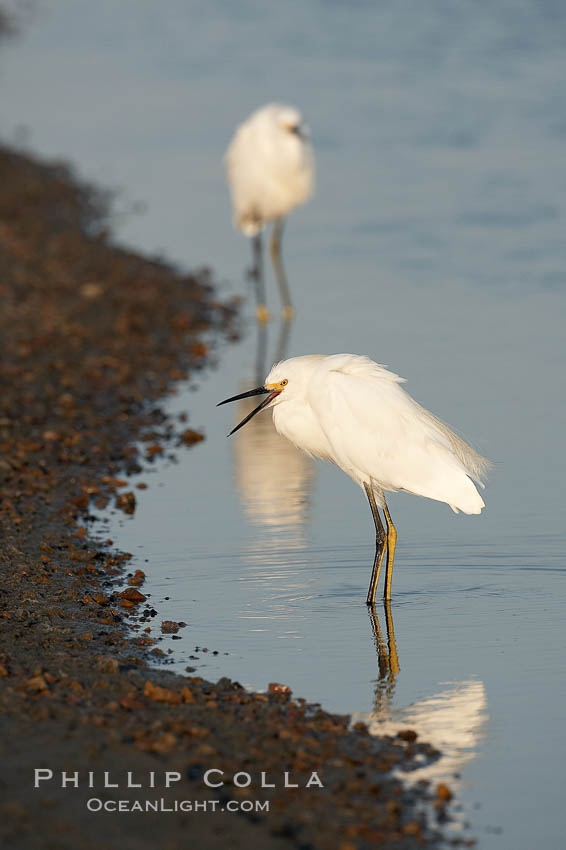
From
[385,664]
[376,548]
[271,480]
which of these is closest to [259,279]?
[271,480]

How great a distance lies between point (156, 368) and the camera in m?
12.2

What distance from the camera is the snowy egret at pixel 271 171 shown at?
51.5 feet

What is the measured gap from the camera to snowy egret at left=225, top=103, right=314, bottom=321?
15688mm

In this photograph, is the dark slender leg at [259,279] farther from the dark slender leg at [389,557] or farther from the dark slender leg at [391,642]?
the dark slender leg at [391,642]

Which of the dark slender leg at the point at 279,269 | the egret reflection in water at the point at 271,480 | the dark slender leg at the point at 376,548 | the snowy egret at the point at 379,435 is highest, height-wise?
the dark slender leg at the point at 279,269

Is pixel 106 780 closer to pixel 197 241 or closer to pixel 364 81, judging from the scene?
pixel 197 241

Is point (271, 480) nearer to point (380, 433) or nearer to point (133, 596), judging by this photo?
point (380, 433)

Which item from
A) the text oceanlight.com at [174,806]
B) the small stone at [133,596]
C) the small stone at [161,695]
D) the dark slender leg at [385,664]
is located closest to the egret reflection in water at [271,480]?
the small stone at [133,596]

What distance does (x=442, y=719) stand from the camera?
5148mm

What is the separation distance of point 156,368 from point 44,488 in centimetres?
397

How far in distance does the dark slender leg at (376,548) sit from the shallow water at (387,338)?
14cm

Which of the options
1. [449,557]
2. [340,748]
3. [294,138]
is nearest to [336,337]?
[294,138]

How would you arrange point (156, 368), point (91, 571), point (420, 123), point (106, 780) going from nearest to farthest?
point (106, 780) → point (91, 571) → point (156, 368) → point (420, 123)

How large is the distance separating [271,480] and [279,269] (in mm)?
6286
